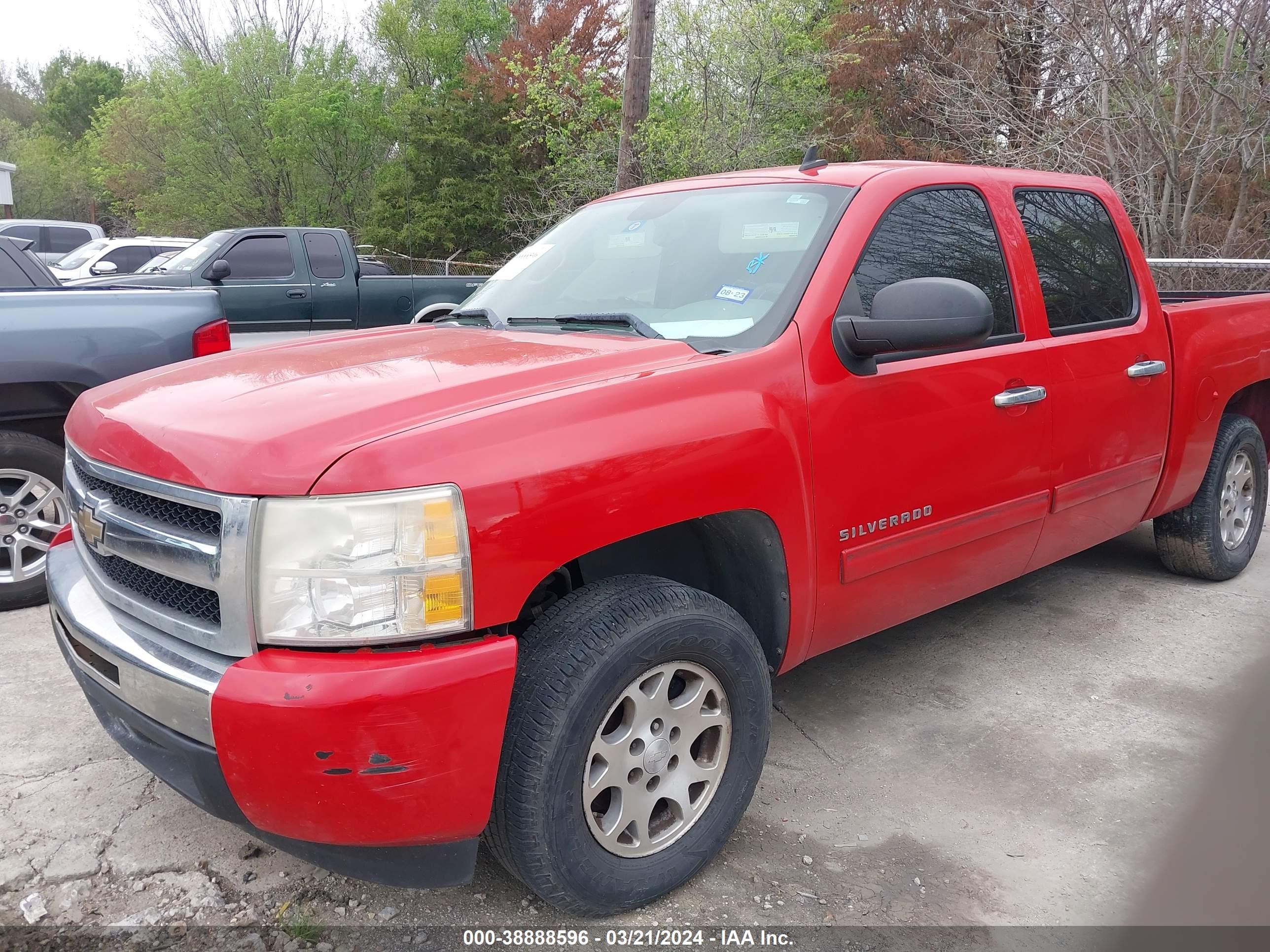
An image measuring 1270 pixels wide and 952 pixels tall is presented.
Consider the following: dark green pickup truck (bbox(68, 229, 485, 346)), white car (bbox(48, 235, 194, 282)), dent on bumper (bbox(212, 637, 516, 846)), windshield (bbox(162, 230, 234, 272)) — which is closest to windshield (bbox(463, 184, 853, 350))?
dent on bumper (bbox(212, 637, 516, 846))

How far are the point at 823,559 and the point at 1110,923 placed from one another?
3.75ft

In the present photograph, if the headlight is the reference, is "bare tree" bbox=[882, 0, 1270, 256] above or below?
above

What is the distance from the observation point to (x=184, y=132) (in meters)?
32.1

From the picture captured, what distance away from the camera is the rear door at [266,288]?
35.4 feet

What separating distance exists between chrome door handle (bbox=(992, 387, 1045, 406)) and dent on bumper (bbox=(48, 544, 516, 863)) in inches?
79.4

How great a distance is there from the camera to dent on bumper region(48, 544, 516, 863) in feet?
6.42

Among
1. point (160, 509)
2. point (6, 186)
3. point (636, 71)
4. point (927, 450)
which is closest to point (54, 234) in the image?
point (6, 186)

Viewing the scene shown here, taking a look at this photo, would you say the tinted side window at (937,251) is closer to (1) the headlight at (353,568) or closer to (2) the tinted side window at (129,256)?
(1) the headlight at (353,568)

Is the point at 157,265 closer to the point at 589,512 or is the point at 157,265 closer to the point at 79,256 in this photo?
the point at 79,256

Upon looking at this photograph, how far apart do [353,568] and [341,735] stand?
1.07ft

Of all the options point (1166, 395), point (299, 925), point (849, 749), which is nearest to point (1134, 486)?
point (1166, 395)

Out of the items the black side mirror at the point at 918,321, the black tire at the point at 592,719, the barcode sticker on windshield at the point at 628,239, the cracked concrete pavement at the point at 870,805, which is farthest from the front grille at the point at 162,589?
the barcode sticker on windshield at the point at 628,239

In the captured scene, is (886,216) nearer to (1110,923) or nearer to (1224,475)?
(1110,923)

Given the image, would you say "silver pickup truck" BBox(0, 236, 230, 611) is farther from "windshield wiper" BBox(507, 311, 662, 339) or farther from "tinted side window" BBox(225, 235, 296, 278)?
"tinted side window" BBox(225, 235, 296, 278)
